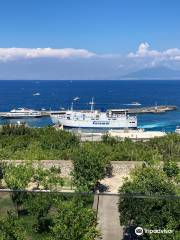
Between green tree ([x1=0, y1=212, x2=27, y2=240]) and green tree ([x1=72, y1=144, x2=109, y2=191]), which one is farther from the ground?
green tree ([x1=0, y1=212, x2=27, y2=240])

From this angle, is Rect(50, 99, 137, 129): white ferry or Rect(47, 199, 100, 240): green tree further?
Rect(50, 99, 137, 129): white ferry

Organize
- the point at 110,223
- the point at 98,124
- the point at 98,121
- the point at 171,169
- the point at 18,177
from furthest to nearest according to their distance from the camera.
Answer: the point at 98,124 → the point at 98,121 → the point at 171,169 → the point at 18,177 → the point at 110,223

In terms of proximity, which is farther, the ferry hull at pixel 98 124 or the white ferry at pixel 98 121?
the white ferry at pixel 98 121

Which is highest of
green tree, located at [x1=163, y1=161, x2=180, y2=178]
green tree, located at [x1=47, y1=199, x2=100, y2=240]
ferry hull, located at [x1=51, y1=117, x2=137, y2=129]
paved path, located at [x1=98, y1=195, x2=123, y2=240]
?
green tree, located at [x1=47, y1=199, x2=100, y2=240]

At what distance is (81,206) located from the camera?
11258mm

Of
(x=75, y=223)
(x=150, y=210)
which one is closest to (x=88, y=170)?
(x=150, y=210)

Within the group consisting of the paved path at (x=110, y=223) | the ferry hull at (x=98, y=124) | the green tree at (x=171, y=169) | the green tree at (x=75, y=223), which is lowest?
the ferry hull at (x=98, y=124)

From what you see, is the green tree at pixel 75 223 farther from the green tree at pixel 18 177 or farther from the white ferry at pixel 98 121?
the white ferry at pixel 98 121

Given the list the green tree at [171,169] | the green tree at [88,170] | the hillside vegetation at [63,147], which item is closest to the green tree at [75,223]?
the green tree at [88,170]

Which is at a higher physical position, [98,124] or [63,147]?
[63,147]

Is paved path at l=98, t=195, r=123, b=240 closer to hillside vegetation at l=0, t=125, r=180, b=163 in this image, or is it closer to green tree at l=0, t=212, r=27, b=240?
green tree at l=0, t=212, r=27, b=240

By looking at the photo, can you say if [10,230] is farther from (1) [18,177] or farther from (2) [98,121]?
(2) [98,121]

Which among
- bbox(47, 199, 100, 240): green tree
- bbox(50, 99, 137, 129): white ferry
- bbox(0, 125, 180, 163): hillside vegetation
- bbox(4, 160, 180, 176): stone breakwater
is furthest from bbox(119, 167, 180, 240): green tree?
bbox(50, 99, 137, 129): white ferry

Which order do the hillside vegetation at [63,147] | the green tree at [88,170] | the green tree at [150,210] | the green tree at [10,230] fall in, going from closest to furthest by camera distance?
1. the green tree at [10,230]
2. the green tree at [150,210]
3. the green tree at [88,170]
4. the hillside vegetation at [63,147]
